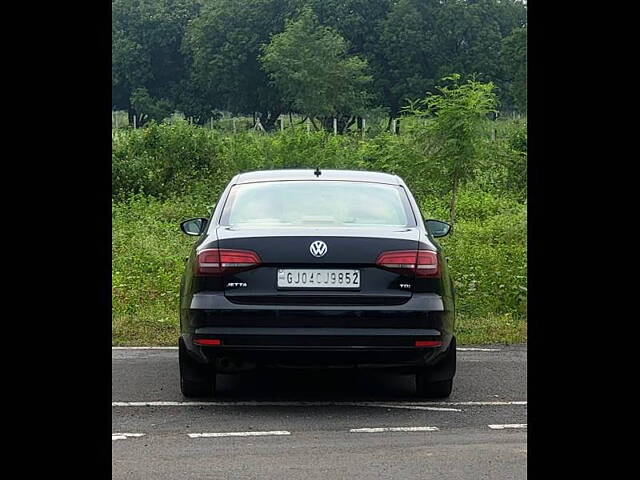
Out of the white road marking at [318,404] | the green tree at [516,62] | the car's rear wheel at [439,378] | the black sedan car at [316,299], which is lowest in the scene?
the white road marking at [318,404]

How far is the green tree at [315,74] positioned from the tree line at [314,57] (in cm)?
7

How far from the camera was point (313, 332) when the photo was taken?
725 centimetres

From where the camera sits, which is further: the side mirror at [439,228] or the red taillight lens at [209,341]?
the side mirror at [439,228]

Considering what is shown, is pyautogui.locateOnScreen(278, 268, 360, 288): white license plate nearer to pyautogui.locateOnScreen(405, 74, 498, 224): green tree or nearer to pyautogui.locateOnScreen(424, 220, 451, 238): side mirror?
pyautogui.locateOnScreen(424, 220, 451, 238): side mirror

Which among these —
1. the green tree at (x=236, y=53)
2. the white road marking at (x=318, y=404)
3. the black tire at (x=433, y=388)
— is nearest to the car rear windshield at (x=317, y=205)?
the black tire at (x=433, y=388)

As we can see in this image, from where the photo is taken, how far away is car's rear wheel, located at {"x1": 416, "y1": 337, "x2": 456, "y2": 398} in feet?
26.0

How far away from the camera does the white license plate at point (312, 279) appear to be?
7297 millimetres

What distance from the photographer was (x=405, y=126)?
62.7 feet

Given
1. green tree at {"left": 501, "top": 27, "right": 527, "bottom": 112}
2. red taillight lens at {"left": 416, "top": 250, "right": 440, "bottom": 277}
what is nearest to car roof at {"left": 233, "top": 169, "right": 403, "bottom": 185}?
red taillight lens at {"left": 416, "top": 250, "right": 440, "bottom": 277}

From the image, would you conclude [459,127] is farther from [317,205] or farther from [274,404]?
[274,404]

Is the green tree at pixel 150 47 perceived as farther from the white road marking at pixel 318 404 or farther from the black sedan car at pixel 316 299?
the black sedan car at pixel 316 299
